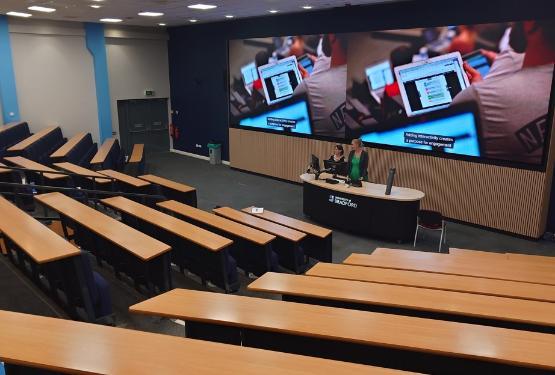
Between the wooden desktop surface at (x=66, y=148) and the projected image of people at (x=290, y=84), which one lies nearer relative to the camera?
the wooden desktop surface at (x=66, y=148)

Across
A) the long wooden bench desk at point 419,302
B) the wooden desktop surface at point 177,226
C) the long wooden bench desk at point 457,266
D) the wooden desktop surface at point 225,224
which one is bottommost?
the long wooden bench desk at point 457,266

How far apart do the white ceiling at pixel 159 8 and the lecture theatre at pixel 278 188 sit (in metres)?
0.11

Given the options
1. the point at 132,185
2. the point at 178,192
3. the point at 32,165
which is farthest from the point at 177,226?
the point at 32,165

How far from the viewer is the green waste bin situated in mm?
12281

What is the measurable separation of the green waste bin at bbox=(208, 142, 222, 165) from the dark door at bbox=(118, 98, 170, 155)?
2.39 m

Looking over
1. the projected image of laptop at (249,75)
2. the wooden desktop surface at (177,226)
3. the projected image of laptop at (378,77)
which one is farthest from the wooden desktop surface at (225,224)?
the projected image of laptop at (249,75)

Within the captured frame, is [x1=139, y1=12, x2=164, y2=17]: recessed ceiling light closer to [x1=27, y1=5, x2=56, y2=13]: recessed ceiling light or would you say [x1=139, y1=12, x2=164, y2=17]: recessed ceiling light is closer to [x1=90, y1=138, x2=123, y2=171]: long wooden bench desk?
[x1=27, y1=5, x2=56, y2=13]: recessed ceiling light

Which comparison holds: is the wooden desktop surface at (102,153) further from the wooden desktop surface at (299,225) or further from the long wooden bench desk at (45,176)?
the wooden desktop surface at (299,225)

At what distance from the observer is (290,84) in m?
9.95

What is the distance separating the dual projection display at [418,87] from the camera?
6625 mm

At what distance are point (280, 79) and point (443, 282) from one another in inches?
294

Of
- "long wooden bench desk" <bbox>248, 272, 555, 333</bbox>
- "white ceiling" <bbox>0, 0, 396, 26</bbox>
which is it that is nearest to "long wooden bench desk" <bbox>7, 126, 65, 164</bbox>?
"white ceiling" <bbox>0, 0, 396, 26</bbox>

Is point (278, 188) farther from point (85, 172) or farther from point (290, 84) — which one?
point (85, 172)

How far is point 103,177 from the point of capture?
681 centimetres
